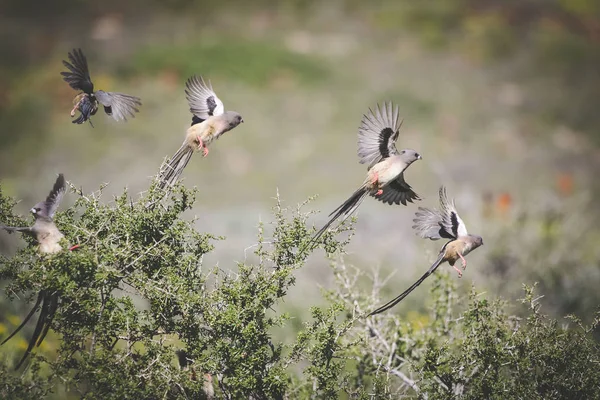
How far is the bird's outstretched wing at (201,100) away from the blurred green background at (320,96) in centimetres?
1298

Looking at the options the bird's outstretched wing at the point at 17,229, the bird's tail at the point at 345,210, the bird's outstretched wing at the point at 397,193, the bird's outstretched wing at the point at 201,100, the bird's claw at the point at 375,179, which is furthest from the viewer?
the bird's outstretched wing at the point at 397,193

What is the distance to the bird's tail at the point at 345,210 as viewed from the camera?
6.61m

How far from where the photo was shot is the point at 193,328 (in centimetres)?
677

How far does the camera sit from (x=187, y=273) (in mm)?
6867

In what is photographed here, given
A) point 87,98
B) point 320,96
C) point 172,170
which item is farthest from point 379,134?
point 320,96

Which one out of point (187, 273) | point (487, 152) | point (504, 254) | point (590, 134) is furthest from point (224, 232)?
point (590, 134)

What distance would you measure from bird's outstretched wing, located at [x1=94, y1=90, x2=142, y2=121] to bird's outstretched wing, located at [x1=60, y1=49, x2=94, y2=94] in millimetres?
184

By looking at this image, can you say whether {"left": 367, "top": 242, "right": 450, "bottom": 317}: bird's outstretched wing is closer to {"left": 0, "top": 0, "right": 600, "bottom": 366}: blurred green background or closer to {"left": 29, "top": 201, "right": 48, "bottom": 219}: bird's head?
{"left": 29, "top": 201, "right": 48, "bottom": 219}: bird's head

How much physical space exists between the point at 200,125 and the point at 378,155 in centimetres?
176

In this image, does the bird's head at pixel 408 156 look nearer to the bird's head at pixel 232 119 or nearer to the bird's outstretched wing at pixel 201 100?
the bird's head at pixel 232 119

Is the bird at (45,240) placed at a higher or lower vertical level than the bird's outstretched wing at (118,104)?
lower

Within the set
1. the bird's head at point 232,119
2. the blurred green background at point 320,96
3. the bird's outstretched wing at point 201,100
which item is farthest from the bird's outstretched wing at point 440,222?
the blurred green background at point 320,96

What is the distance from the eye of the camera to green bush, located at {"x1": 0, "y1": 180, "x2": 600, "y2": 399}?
20.7 ft

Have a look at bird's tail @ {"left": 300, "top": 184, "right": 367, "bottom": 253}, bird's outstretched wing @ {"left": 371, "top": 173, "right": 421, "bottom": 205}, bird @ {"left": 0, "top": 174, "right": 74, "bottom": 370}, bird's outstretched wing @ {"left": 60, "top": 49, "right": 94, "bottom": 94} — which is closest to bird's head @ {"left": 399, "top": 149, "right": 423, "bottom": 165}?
bird's tail @ {"left": 300, "top": 184, "right": 367, "bottom": 253}
